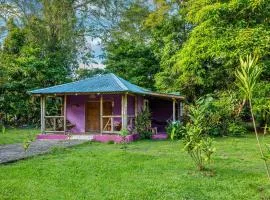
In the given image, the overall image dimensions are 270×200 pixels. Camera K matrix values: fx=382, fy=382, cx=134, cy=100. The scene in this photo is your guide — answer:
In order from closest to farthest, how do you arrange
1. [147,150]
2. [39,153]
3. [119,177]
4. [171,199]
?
[171,199], [119,177], [39,153], [147,150]

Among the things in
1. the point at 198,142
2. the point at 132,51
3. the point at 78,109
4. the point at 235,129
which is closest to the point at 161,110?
the point at 235,129

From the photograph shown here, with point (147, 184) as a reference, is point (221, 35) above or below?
above

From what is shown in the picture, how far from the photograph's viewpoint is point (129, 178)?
27.7ft

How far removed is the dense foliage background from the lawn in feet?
33.2

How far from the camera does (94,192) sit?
23.5ft

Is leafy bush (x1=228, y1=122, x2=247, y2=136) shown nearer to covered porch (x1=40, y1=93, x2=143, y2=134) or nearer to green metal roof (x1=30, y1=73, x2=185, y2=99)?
green metal roof (x1=30, y1=73, x2=185, y2=99)

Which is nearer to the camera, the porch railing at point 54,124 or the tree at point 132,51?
the porch railing at point 54,124

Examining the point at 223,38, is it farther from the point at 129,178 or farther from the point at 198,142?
the point at 129,178

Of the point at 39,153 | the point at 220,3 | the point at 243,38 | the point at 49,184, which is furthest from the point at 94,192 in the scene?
the point at 220,3

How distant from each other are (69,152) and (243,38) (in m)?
11.5

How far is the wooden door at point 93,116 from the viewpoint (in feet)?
66.9

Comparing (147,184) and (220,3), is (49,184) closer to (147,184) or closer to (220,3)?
(147,184)

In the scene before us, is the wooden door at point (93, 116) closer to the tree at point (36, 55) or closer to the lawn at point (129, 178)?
the lawn at point (129, 178)

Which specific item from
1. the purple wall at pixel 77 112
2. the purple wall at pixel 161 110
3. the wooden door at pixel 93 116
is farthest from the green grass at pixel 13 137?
the purple wall at pixel 161 110
